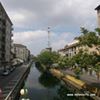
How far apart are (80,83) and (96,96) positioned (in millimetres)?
5546

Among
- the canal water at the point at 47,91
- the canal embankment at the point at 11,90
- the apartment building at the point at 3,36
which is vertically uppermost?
the apartment building at the point at 3,36

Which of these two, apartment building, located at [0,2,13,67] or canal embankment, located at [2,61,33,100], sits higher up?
apartment building, located at [0,2,13,67]

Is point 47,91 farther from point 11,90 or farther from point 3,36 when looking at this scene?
point 3,36

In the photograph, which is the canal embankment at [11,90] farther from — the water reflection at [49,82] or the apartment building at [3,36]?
the apartment building at [3,36]

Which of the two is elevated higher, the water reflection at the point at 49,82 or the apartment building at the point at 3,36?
the apartment building at the point at 3,36

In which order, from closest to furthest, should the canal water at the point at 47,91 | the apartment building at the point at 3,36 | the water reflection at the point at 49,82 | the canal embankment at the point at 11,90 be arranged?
the canal embankment at the point at 11,90 → the canal water at the point at 47,91 → the water reflection at the point at 49,82 → the apartment building at the point at 3,36

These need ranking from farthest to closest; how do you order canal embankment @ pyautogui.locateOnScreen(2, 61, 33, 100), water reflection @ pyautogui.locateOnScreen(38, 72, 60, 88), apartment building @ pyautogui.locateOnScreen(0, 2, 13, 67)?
apartment building @ pyautogui.locateOnScreen(0, 2, 13, 67) < water reflection @ pyautogui.locateOnScreen(38, 72, 60, 88) < canal embankment @ pyautogui.locateOnScreen(2, 61, 33, 100)

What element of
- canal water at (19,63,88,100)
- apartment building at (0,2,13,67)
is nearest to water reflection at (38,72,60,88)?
canal water at (19,63,88,100)

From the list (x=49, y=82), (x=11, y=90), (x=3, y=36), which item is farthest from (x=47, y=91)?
(x=3, y=36)

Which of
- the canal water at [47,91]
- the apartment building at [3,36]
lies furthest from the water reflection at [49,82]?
the apartment building at [3,36]

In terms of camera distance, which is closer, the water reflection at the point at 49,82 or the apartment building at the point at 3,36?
the water reflection at the point at 49,82

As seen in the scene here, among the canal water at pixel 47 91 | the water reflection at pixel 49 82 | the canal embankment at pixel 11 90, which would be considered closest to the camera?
the canal embankment at pixel 11 90

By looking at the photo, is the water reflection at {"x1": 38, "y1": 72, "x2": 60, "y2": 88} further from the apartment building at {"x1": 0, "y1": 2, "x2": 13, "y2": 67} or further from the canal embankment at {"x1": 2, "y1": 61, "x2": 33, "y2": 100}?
the apartment building at {"x1": 0, "y1": 2, "x2": 13, "y2": 67}

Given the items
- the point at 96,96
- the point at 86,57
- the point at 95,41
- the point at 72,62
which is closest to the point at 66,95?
the point at 96,96
